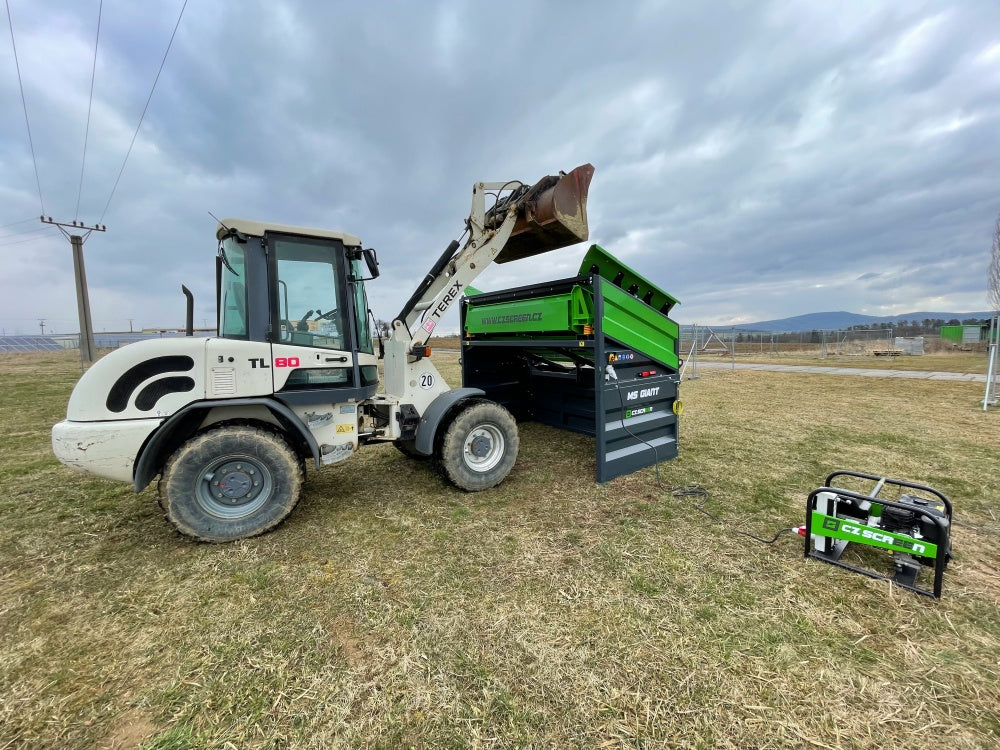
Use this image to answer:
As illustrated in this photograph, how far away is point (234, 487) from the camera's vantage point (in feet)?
10.5

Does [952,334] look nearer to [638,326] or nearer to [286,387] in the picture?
[638,326]

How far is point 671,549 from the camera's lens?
3023mm

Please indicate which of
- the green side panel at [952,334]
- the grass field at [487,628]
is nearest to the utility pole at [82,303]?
the grass field at [487,628]

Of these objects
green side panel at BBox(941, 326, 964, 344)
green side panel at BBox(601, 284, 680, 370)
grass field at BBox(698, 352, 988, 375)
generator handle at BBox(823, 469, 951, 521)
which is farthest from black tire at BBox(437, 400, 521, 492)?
green side panel at BBox(941, 326, 964, 344)

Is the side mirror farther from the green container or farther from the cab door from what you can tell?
Result: the green container

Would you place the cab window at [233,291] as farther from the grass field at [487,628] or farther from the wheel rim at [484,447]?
the wheel rim at [484,447]

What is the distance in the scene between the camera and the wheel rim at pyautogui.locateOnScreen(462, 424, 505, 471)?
4.21m

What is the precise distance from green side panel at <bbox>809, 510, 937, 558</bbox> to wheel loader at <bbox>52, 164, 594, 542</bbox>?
8.18 feet

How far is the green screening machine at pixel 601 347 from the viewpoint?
413cm

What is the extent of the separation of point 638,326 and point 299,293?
10.8ft

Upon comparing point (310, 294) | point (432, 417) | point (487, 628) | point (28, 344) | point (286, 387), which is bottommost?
point (487, 628)

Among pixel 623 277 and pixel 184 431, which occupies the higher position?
pixel 623 277

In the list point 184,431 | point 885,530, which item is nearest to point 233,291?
point 184,431

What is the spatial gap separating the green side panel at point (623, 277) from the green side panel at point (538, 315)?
0.35 meters
